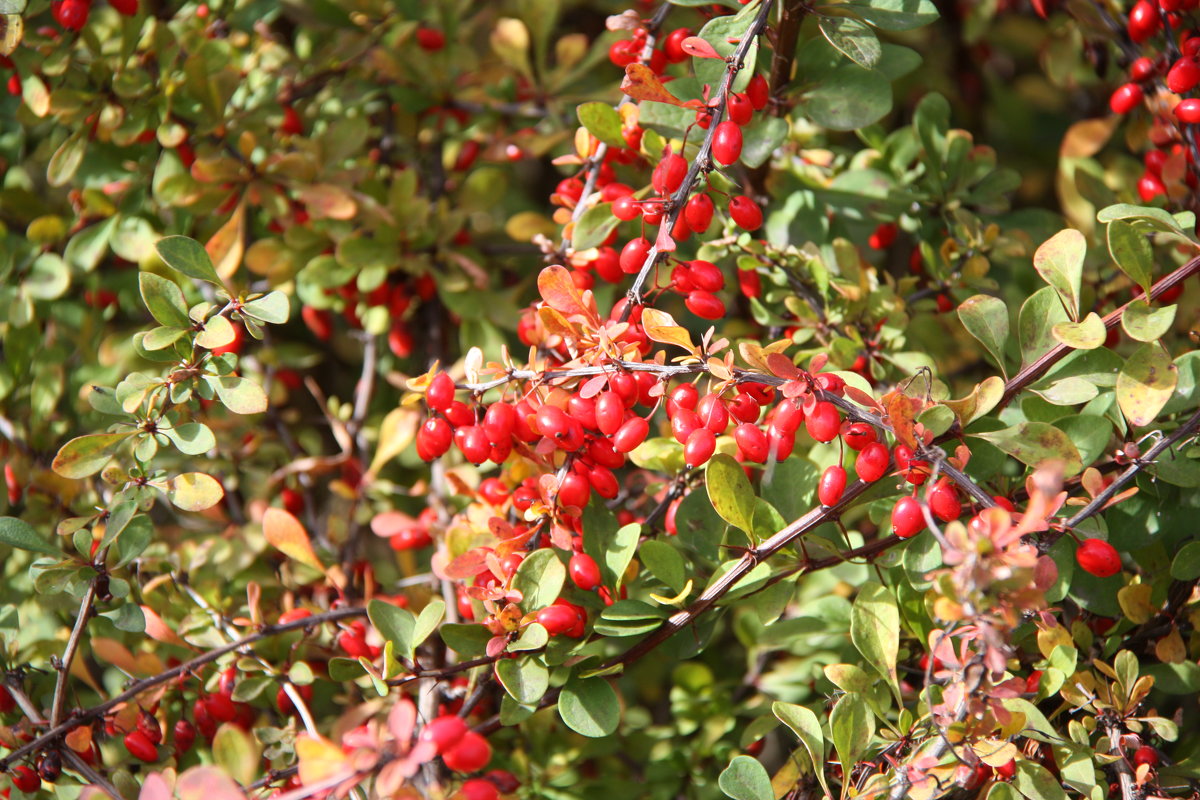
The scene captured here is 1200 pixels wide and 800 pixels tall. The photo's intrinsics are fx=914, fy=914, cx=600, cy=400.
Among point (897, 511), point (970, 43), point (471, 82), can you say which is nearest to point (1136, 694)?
point (897, 511)

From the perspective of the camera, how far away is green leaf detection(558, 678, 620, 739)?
88 centimetres

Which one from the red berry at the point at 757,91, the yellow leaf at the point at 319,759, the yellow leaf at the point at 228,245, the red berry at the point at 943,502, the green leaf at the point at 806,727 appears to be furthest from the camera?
the yellow leaf at the point at 228,245

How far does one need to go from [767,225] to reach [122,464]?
0.82m

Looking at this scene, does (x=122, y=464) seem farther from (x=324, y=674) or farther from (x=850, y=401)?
(x=850, y=401)

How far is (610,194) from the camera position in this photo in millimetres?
1021

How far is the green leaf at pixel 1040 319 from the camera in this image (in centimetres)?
89

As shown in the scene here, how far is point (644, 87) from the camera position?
36.1 inches

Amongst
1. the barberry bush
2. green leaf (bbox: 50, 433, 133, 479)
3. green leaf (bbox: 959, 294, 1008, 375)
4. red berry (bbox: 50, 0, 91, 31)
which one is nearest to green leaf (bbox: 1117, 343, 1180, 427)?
the barberry bush

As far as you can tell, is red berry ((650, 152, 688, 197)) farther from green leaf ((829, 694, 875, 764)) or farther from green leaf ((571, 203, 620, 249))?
green leaf ((829, 694, 875, 764))

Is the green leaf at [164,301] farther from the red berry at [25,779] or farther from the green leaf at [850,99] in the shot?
the green leaf at [850,99]

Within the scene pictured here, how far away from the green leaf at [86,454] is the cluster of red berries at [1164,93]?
1.22 metres

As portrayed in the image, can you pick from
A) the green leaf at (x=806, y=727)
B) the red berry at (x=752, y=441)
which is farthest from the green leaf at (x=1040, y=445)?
the green leaf at (x=806, y=727)

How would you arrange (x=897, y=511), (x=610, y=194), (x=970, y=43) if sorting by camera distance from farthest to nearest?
(x=970, y=43)
(x=610, y=194)
(x=897, y=511)

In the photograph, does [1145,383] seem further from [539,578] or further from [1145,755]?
[539,578]
